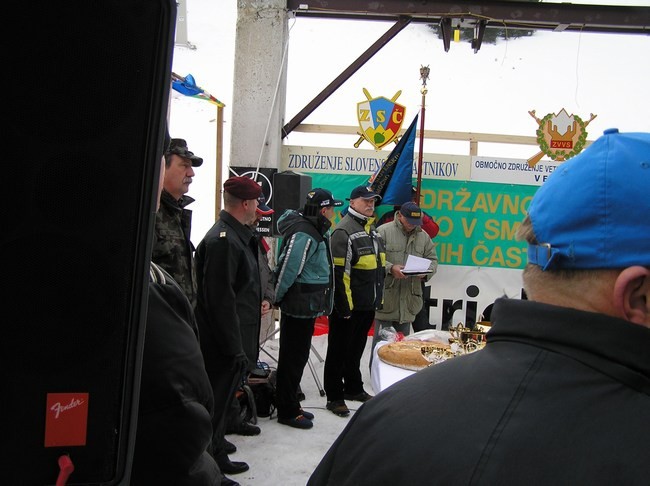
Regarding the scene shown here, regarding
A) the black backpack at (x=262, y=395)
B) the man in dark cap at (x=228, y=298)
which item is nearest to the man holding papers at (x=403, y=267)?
the black backpack at (x=262, y=395)

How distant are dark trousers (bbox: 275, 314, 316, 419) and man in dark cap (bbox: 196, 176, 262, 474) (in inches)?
27.2

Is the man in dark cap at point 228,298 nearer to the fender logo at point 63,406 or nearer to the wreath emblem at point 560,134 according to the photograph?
the fender logo at point 63,406

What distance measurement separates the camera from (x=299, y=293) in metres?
4.57

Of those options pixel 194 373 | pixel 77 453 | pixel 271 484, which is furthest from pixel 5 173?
pixel 271 484

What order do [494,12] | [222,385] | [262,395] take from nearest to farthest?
[222,385] < [262,395] < [494,12]

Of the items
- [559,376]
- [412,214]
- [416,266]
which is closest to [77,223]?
[559,376]

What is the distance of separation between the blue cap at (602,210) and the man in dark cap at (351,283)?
13.8ft

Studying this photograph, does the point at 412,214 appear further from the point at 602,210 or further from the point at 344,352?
the point at 602,210

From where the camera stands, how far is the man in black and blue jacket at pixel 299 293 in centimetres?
458

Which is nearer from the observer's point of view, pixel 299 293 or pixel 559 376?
pixel 559 376

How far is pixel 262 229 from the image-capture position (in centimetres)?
655

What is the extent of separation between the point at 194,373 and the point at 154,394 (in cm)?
10

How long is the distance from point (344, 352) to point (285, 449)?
1.25 meters

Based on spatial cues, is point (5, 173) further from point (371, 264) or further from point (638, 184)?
point (371, 264)
